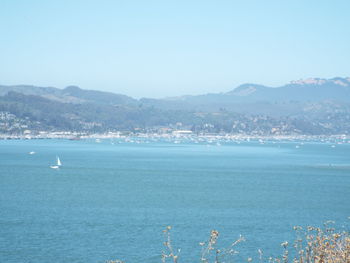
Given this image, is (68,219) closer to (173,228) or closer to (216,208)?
(173,228)

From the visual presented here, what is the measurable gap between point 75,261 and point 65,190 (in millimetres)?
21756

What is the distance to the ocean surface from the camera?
23.6 metres

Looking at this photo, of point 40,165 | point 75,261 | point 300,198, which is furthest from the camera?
point 40,165

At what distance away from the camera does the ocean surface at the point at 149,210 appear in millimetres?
23562

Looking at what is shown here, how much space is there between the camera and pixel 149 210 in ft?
109

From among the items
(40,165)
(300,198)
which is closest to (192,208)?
(300,198)

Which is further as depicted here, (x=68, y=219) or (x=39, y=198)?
(x=39, y=198)

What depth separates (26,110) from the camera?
619 feet

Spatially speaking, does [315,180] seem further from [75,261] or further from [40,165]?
[75,261]

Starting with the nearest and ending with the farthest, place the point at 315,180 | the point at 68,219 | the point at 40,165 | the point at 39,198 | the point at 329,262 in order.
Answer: the point at 329,262 < the point at 68,219 < the point at 39,198 < the point at 315,180 < the point at 40,165

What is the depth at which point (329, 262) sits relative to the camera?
8.51 meters

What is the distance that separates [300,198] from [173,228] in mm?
15536

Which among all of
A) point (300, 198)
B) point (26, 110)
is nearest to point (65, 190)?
point (300, 198)

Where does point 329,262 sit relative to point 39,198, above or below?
above
